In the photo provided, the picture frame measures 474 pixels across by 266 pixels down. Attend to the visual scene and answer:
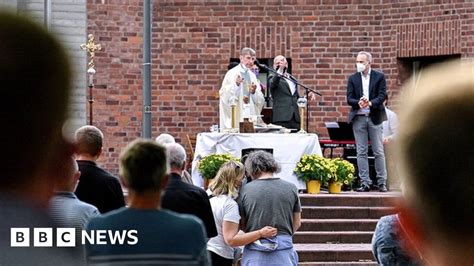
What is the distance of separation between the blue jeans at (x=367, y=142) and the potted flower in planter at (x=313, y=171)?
2.30 feet

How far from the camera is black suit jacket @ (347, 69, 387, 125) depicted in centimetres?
1611

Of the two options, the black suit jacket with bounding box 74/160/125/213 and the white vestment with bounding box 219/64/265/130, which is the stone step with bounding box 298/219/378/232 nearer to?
the white vestment with bounding box 219/64/265/130

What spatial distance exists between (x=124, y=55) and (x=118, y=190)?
1514cm

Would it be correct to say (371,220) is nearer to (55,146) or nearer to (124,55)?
(124,55)

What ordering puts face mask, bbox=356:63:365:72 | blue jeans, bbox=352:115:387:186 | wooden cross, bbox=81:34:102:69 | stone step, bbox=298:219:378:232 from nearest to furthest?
stone step, bbox=298:219:378:232
face mask, bbox=356:63:365:72
blue jeans, bbox=352:115:387:186
wooden cross, bbox=81:34:102:69

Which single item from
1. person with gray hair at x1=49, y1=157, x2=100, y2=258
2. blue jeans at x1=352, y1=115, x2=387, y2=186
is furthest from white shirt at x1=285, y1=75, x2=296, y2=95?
person with gray hair at x1=49, y1=157, x2=100, y2=258

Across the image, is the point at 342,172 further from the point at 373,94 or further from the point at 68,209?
the point at 68,209

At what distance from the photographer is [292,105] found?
17.3 m

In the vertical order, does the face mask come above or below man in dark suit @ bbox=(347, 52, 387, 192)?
above

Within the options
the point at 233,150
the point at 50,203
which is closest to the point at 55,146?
the point at 50,203

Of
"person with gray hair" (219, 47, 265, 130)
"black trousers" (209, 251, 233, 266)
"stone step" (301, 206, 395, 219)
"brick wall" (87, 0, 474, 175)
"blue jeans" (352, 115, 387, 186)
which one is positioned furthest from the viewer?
"brick wall" (87, 0, 474, 175)

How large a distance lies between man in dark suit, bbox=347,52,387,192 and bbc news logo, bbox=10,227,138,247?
14012mm

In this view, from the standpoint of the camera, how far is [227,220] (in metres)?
8.01

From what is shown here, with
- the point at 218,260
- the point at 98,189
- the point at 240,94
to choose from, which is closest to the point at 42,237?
the point at 98,189
